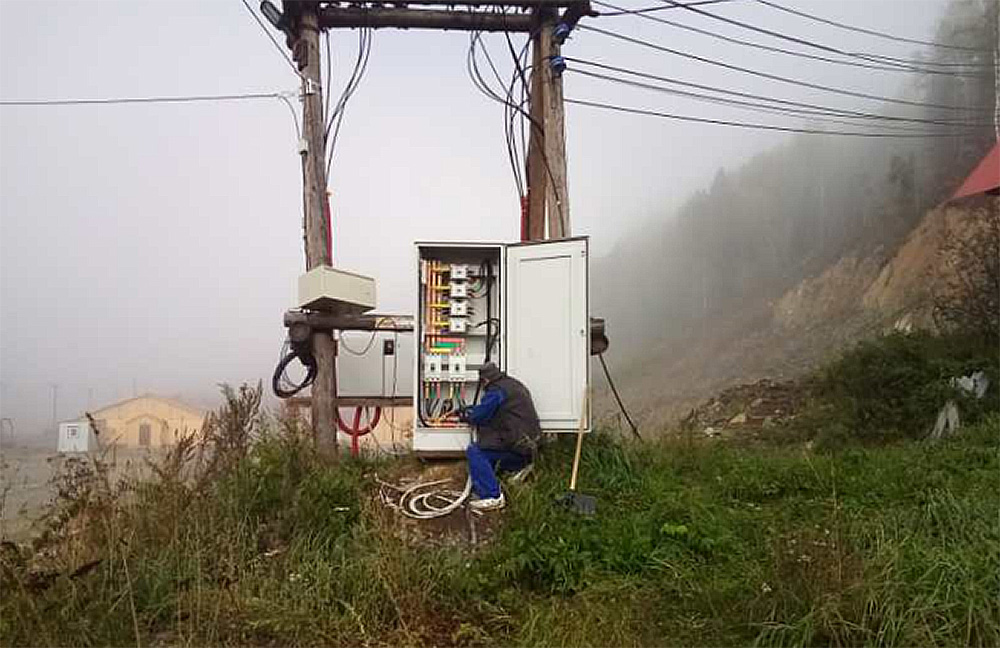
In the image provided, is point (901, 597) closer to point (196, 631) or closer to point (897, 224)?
point (196, 631)

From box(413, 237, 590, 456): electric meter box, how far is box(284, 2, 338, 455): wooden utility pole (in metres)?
1.12

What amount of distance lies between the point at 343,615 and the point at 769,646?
8.06 feet

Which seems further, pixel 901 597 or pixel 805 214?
pixel 805 214

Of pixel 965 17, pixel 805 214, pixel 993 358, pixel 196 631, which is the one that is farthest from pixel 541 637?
pixel 805 214

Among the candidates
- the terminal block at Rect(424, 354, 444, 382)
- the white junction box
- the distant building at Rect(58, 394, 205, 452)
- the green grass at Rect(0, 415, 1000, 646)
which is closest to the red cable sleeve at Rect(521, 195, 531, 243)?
the white junction box

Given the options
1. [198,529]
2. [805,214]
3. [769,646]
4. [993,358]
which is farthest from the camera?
[805,214]

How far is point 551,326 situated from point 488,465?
1624mm

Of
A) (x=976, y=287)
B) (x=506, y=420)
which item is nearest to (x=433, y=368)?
(x=506, y=420)

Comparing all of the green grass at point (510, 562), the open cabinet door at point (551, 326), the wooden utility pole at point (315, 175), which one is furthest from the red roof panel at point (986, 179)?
the wooden utility pole at point (315, 175)

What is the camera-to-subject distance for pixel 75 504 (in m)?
5.64

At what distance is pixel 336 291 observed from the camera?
8.20 m

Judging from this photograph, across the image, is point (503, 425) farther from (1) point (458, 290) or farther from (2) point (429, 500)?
(1) point (458, 290)

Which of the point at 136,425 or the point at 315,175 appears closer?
the point at 136,425

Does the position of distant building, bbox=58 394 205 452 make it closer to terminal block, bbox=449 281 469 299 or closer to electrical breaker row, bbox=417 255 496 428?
electrical breaker row, bbox=417 255 496 428
